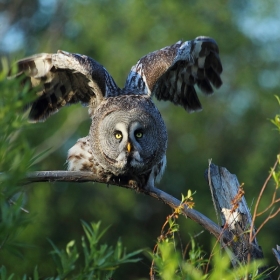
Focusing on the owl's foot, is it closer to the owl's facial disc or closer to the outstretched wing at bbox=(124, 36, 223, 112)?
the owl's facial disc

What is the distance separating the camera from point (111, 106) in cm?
676

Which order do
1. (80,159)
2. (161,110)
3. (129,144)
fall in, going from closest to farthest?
(129,144) < (80,159) < (161,110)

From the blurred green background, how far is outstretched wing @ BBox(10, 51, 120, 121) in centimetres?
1203

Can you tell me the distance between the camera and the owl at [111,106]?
6457 mm

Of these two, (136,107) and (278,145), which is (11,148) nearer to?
(136,107)

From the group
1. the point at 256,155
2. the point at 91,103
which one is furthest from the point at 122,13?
the point at 91,103

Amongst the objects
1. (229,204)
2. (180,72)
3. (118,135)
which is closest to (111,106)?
(118,135)

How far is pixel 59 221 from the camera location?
22969mm

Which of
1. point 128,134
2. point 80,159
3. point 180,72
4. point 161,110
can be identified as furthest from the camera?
point 161,110

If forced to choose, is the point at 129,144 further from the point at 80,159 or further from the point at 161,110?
the point at 161,110

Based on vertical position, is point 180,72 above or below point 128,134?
above

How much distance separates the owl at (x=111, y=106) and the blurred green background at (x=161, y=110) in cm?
1209

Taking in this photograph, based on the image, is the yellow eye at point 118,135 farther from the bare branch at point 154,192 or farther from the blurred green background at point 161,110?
the blurred green background at point 161,110

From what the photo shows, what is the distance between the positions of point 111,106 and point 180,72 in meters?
1.21
